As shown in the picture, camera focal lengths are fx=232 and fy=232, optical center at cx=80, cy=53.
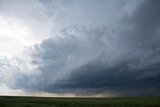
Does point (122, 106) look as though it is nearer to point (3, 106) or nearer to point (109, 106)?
point (109, 106)

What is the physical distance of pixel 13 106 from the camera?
199 ft

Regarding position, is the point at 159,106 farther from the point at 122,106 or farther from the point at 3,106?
the point at 3,106

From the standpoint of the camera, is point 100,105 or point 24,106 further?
point 100,105

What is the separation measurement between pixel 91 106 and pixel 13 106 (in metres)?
25.0

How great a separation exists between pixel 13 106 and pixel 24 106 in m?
2.81

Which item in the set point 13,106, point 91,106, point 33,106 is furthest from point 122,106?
point 13,106

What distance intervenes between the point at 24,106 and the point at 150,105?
4028 centimetres

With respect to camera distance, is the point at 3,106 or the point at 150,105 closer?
the point at 3,106

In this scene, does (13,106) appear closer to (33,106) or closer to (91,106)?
(33,106)

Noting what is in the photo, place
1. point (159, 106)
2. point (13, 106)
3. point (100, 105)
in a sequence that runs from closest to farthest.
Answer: point (13, 106) → point (159, 106) → point (100, 105)

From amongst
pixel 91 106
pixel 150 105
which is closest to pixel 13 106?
pixel 91 106

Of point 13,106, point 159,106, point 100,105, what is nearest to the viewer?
point 13,106

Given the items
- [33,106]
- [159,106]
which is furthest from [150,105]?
[33,106]

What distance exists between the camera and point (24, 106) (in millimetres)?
61281
